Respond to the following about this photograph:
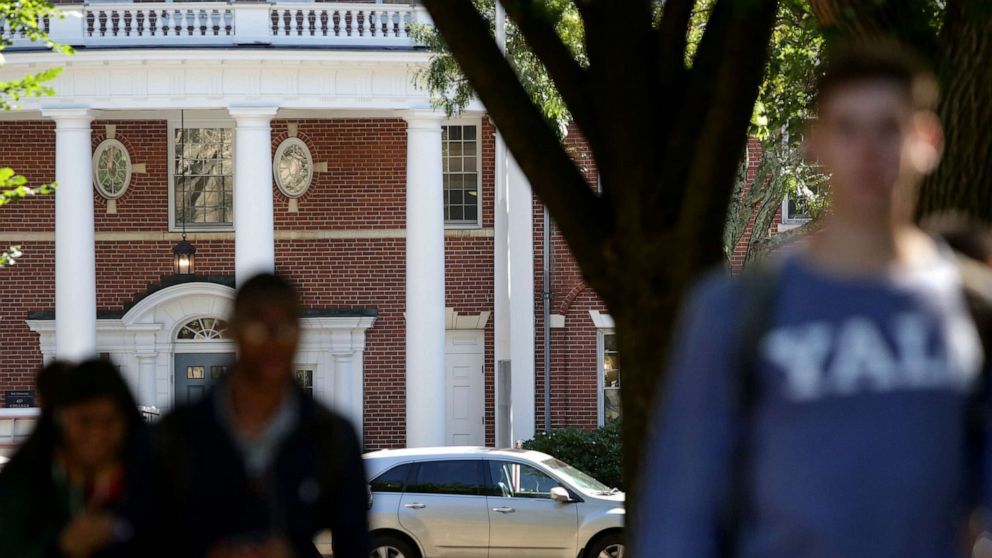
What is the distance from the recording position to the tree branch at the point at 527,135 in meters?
5.09

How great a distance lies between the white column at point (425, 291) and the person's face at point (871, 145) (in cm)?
2255

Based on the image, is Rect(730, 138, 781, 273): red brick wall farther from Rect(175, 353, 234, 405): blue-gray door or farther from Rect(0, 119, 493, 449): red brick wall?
Rect(175, 353, 234, 405): blue-gray door

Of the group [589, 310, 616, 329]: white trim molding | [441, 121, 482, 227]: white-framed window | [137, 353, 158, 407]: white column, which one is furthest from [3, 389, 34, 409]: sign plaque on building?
[589, 310, 616, 329]: white trim molding

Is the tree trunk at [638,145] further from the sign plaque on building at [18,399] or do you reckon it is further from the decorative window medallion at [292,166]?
the sign plaque on building at [18,399]

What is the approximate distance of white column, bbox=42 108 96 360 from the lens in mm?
24625

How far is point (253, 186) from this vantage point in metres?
24.3

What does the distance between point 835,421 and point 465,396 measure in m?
25.0

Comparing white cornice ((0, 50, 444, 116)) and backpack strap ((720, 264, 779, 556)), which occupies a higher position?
white cornice ((0, 50, 444, 116))

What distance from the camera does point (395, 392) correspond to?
27.0 meters

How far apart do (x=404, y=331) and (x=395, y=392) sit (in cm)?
104

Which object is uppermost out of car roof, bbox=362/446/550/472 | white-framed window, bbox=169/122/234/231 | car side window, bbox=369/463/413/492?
white-framed window, bbox=169/122/234/231

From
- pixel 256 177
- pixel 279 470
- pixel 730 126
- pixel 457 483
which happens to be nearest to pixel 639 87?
pixel 730 126

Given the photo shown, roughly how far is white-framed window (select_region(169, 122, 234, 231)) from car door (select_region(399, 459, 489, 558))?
38.1 ft

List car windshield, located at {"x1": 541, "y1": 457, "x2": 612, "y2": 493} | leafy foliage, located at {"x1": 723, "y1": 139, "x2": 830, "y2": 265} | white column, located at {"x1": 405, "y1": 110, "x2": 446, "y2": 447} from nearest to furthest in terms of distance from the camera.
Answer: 1. car windshield, located at {"x1": 541, "y1": 457, "x2": 612, "y2": 493}
2. leafy foliage, located at {"x1": 723, "y1": 139, "x2": 830, "y2": 265}
3. white column, located at {"x1": 405, "y1": 110, "x2": 446, "y2": 447}
